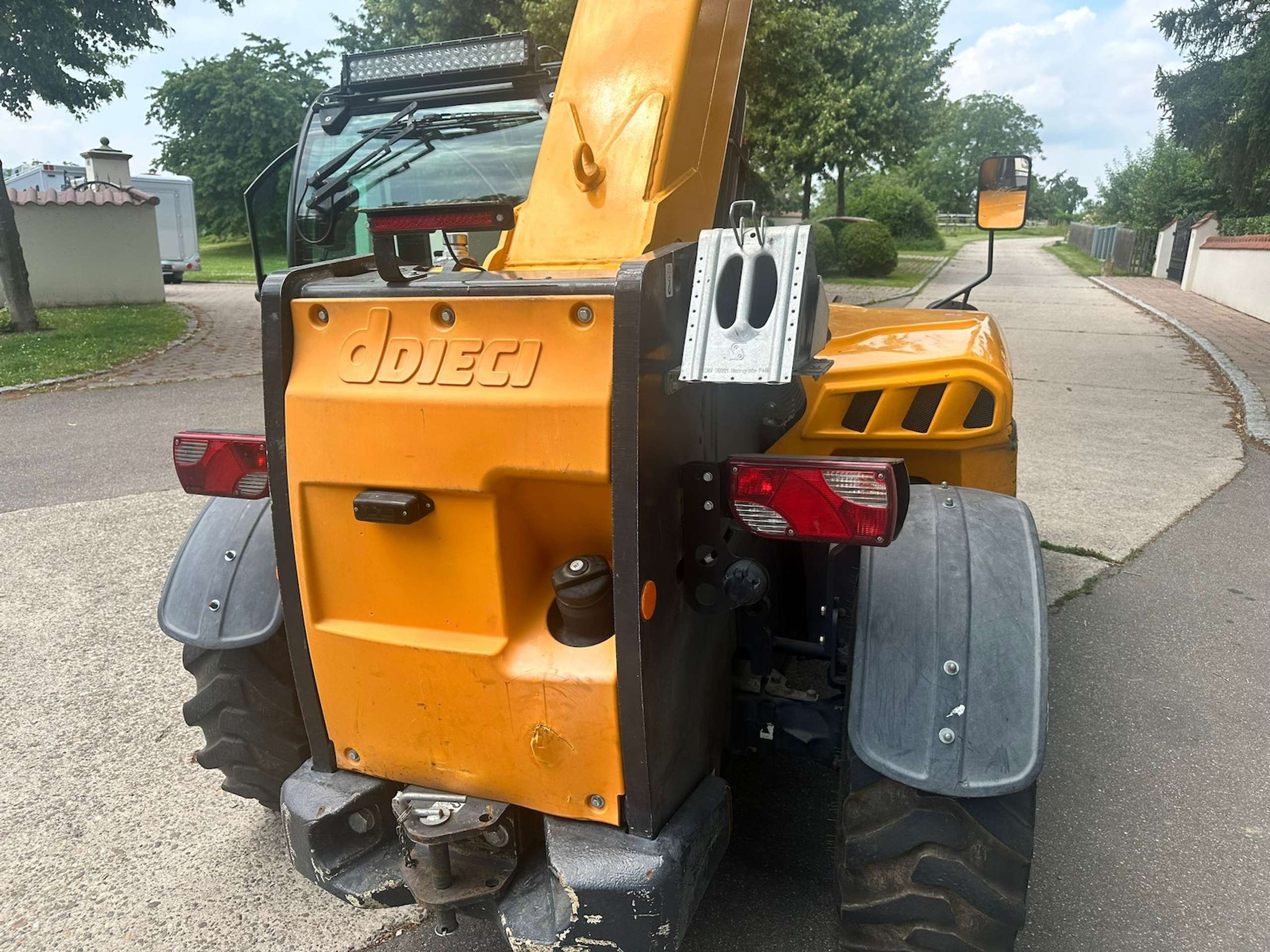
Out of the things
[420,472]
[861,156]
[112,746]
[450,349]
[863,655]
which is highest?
[861,156]

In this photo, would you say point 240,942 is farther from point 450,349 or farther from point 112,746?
point 450,349

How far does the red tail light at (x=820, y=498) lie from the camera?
1660 mm

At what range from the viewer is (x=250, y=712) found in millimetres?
2324

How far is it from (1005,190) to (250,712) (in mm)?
2798

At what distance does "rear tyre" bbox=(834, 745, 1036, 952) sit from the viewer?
70.2 inches

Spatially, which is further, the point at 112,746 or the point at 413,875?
the point at 112,746

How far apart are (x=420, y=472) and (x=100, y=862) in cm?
186

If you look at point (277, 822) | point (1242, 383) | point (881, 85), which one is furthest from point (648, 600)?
point (881, 85)

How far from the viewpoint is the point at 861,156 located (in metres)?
23.5

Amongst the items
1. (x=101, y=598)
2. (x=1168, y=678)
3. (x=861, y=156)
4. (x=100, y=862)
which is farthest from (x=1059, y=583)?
(x=861, y=156)

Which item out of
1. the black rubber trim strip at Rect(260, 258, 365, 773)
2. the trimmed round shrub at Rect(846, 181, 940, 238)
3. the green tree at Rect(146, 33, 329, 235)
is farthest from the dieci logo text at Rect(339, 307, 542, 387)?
the green tree at Rect(146, 33, 329, 235)

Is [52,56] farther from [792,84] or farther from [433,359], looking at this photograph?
[433,359]

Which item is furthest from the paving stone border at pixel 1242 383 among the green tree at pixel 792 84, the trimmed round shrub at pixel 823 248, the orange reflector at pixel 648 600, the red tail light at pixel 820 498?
the orange reflector at pixel 648 600

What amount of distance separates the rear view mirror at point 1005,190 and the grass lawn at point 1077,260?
89.5 feet
